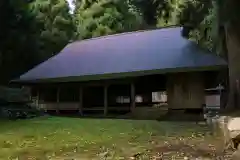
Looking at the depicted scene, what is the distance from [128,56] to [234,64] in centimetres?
762

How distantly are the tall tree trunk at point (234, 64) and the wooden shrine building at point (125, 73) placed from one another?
2.09m

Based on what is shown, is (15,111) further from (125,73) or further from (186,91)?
(186,91)

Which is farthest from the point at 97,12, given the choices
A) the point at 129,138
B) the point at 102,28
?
the point at 129,138

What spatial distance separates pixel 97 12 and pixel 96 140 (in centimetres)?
2312

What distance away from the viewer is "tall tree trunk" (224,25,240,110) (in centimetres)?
1538

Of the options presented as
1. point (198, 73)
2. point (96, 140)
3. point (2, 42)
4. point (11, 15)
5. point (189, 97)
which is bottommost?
point (96, 140)

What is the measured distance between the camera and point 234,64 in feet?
51.0

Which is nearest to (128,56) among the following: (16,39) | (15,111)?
(15,111)

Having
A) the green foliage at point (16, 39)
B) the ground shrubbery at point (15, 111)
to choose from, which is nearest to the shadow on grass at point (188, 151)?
the ground shrubbery at point (15, 111)

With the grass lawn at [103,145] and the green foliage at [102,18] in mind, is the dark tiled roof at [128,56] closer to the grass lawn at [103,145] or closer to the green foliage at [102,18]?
the green foliage at [102,18]

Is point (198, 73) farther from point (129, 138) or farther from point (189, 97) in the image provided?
point (129, 138)

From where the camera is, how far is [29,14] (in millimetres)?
29750

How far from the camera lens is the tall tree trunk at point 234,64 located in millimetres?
15375

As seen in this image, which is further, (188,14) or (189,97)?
(188,14)
